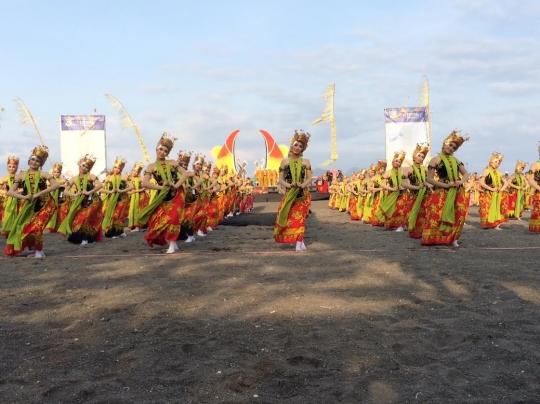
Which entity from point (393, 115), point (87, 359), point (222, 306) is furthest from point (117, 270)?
point (393, 115)

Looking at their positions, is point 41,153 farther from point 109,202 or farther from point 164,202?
point 109,202

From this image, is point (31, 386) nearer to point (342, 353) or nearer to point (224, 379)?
point (224, 379)

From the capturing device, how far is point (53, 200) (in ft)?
26.9

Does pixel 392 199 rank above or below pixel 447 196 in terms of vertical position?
below

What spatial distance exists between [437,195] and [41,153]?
6252mm

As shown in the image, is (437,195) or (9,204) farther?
(437,195)

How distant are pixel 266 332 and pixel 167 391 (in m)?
1.09

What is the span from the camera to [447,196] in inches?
316

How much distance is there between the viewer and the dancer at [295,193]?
7988 mm

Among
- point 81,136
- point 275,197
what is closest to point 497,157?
point 81,136

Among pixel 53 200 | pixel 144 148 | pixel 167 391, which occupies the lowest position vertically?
pixel 167 391

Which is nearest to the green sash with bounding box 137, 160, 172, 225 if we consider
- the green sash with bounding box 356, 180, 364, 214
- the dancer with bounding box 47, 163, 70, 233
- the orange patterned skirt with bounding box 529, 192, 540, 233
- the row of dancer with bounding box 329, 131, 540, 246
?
the dancer with bounding box 47, 163, 70, 233

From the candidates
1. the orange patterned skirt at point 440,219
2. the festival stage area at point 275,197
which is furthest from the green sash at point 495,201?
the festival stage area at point 275,197

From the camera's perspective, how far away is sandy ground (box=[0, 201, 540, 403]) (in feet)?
9.23
